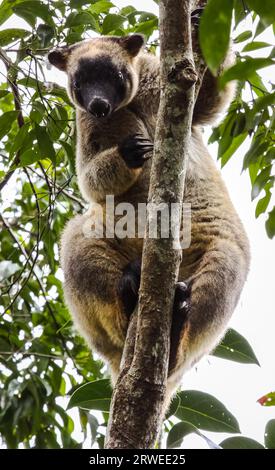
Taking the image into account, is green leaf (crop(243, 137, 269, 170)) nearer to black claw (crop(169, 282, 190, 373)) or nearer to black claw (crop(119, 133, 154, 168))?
black claw (crop(119, 133, 154, 168))

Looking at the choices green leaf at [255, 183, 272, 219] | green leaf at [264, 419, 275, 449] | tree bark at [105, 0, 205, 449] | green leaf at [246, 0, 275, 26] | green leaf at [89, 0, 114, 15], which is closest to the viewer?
green leaf at [246, 0, 275, 26]

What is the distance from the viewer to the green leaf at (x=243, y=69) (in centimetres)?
200

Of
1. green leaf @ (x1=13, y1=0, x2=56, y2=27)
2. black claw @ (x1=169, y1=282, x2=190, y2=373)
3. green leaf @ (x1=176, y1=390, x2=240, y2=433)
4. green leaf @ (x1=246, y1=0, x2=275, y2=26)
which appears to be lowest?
green leaf @ (x1=176, y1=390, x2=240, y2=433)

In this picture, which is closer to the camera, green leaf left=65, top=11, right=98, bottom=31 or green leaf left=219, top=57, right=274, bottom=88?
green leaf left=219, top=57, right=274, bottom=88

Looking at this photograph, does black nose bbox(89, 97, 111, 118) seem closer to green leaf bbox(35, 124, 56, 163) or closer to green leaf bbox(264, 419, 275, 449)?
green leaf bbox(35, 124, 56, 163)

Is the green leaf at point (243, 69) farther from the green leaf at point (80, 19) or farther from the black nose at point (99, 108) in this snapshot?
the black nose at point (99, 108)

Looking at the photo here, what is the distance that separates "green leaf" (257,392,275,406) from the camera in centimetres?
364

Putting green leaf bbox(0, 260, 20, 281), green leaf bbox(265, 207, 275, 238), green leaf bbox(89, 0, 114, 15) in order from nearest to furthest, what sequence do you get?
green leaf bbox(265, 207, 275, 238)
green leaf bbox(89, 0, 114, 15)
green leaf bbox(0, 260, 20, 281)

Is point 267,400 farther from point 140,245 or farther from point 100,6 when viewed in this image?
point 100,6

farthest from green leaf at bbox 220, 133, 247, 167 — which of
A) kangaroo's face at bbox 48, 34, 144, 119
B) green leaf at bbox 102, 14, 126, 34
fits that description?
green leaf at bbox 102, 14, 126, 34

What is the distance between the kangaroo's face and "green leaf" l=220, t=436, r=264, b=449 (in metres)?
3.13

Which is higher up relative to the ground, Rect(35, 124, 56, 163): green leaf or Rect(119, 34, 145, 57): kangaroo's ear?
Rect(119, 34, 145, 57): kangaroo's ear

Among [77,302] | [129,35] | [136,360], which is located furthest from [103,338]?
[129,35]

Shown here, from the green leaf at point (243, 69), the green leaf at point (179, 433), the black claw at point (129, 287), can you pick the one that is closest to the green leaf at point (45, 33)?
the black claw at point (129, 287)
